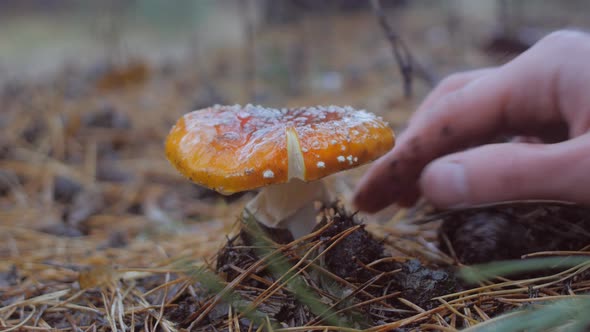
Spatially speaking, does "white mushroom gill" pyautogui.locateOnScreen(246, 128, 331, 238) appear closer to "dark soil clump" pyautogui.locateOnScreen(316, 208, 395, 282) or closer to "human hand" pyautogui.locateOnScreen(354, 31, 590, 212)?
"dark soil clump" pyautogui.locateOnScreen(316, 208, 395, 282)

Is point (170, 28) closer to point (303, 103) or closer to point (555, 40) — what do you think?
point (303, 103)

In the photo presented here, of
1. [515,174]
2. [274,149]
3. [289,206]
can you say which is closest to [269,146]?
[274,149]

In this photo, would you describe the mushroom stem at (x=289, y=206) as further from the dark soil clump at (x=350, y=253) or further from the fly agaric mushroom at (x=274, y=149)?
the dark soil clump at (x=350, y=253)

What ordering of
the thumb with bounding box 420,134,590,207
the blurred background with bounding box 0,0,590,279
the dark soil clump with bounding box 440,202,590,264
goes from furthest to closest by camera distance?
the blurred background with bounding box 0,0,590,279, the dark soil clump with bounding box 440,202,590,264, the thumb with bounding box 420,134,590,207

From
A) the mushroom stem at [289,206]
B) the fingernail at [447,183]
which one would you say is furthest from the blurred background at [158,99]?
the fingernail at [447,183]

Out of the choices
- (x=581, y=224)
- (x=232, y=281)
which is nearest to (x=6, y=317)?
(x=232, y=281)

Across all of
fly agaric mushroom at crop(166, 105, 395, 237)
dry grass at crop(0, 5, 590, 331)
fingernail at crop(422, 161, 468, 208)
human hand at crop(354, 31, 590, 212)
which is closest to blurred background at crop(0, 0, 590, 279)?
dry grass at crop(0, 5, 590, 331)
